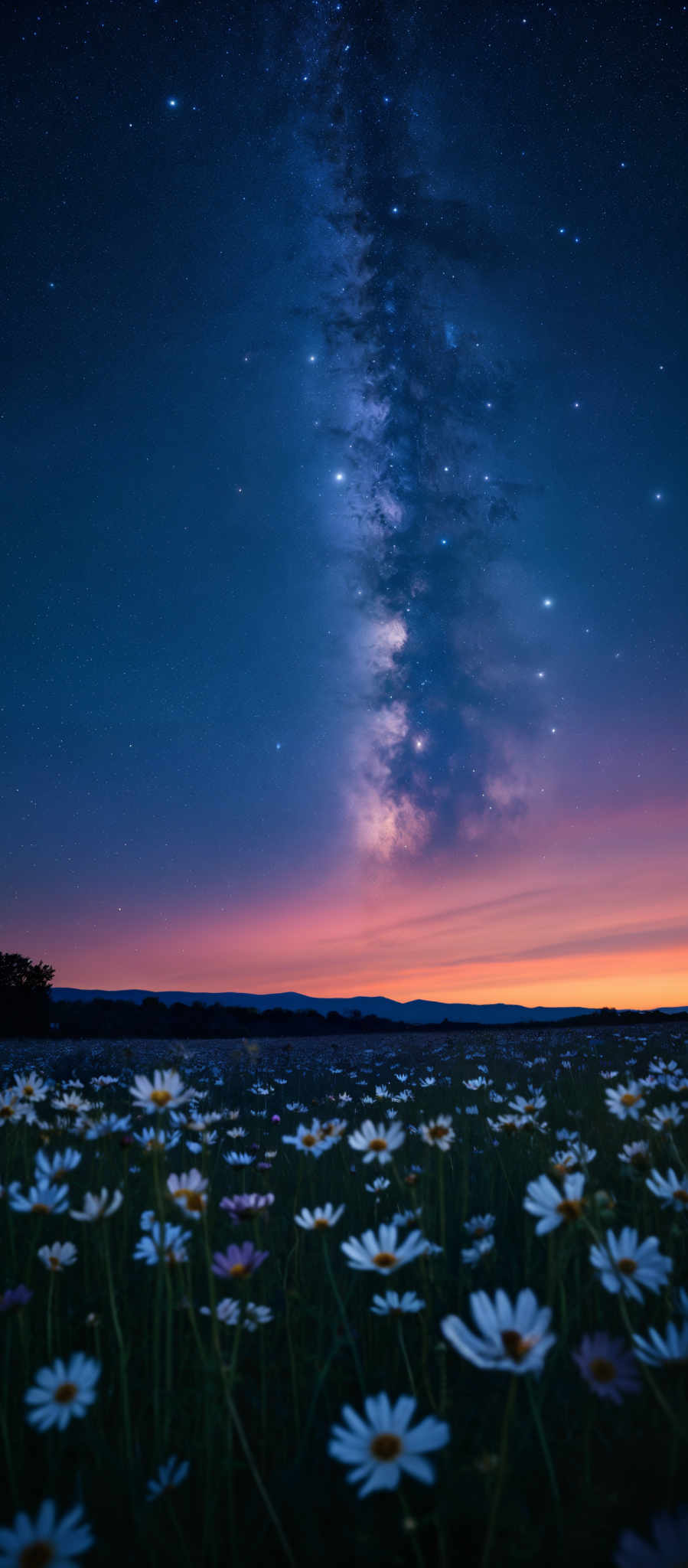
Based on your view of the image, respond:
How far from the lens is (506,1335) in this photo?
1.12m

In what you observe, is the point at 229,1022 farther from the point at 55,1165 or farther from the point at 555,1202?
the point at 555,1202

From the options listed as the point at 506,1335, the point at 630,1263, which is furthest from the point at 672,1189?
the point at 506,1335

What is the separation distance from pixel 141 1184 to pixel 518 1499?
249 cm

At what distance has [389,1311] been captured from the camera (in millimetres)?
1761

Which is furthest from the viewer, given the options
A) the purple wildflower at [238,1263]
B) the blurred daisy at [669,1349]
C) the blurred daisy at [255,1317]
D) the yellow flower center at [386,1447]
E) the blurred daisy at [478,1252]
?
the blurred daisy at [478,1252]

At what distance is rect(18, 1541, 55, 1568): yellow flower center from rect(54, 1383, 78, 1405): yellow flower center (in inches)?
16.1

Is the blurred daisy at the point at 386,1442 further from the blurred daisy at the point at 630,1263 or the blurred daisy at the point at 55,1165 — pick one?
the blurred daisy at the point at 55,1165

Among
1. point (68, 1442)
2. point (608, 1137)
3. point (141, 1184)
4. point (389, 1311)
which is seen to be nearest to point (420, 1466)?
point (389, 1311)

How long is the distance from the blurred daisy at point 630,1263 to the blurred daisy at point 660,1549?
50cm

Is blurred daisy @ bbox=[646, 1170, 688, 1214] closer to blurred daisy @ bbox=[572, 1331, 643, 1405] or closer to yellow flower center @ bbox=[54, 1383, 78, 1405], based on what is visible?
blurred daisy @ bbox=[572, 1331, 643, 1405]

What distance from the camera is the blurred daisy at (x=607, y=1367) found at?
1210 millimetres

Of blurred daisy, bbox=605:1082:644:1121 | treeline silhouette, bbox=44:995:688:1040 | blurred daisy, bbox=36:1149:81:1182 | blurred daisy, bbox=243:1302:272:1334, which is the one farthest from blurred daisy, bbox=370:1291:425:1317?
treeline silhouette, bbox=44:995:688:1040

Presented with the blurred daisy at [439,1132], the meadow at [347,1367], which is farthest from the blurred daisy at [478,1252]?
the blurred daisy at [439,1132]

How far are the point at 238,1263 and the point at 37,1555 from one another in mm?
662
